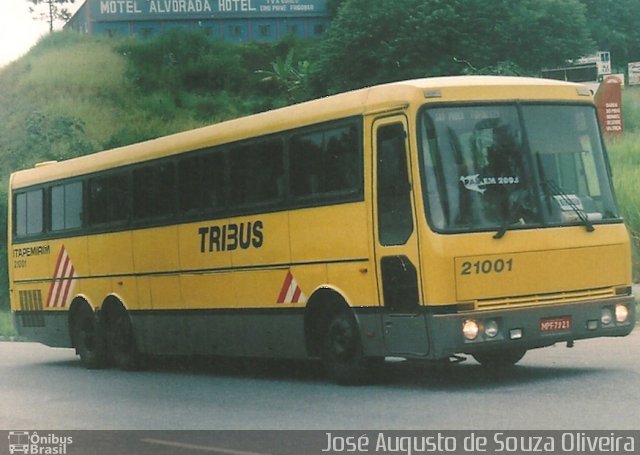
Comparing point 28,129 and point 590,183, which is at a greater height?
point 28,129

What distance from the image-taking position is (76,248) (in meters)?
21.4

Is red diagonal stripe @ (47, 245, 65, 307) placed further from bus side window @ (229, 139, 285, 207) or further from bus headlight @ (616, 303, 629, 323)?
bus headlight @ (616, 303, 629, 323)

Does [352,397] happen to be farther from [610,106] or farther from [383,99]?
[610,106]

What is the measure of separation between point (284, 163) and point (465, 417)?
4.99 meters

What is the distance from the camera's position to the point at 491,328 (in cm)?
1354

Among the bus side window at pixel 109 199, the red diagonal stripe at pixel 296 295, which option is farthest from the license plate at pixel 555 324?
the bus side window at pixel 109 199

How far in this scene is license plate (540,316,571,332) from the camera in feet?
45.3

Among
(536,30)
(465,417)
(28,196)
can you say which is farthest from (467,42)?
(465,417)

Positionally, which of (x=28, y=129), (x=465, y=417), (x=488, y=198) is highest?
(x=28, y=129)

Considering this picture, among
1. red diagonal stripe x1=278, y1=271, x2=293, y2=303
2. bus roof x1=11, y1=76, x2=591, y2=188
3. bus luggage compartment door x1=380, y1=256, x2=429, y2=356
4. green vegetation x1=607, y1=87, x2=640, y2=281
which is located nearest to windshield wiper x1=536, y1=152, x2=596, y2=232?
bus roof x1=11, y1=76, x2=591, y2=188

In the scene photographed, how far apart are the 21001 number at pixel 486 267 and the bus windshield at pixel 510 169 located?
12.4 inches

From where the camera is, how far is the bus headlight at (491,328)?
44.3 feet

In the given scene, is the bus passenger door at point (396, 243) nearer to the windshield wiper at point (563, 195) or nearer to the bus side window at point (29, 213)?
the windshield wiper at point (563, 195)

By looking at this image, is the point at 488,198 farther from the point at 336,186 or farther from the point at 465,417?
the point at 465,417
